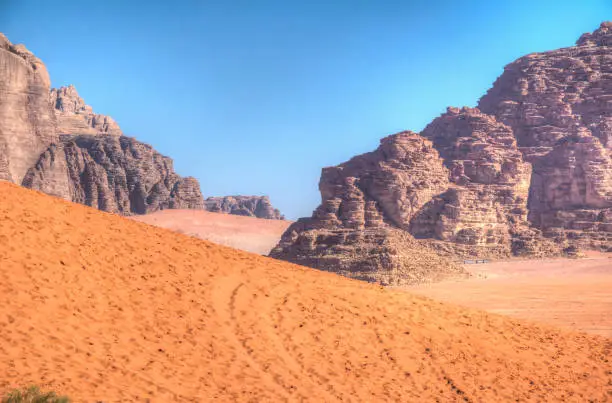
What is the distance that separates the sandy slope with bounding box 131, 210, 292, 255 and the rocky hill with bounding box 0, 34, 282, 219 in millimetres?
3391

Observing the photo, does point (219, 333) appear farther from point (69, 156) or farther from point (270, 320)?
point (69, 156)

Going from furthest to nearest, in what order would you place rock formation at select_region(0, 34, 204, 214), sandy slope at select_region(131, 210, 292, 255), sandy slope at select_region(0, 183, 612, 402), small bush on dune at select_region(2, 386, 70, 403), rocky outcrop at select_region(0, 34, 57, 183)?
sandy slope at select_region(131, 210, 292, 255) < rock formation at select_region(0, 34, 204, 214) < rocky outcrop at select_region(0, 34, 57, 183) < sandy slope at select_region(0, 183, 612, 402) < small bush on dune at select_region(2, 386, 70, 403)

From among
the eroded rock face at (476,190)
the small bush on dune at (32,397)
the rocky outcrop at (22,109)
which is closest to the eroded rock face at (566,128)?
the eroded rock face at (476,190)

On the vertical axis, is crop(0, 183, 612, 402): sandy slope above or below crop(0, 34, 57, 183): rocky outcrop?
below

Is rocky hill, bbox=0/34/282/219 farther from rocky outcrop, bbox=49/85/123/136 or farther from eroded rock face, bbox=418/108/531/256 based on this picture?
eroded rock face, bbox=418/108/531/256

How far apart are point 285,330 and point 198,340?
255 cm

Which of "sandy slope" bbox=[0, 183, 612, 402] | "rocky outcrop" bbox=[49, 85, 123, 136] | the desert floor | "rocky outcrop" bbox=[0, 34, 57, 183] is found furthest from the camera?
"rocky outcrop" bbox=[49, 85, 123, 136]

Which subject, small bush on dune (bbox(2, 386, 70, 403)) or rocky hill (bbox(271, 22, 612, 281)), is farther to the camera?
rocky hill (bbox(271, 22, 612, 281))

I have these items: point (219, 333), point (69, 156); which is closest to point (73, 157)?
point (69, 156)

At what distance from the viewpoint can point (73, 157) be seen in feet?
284

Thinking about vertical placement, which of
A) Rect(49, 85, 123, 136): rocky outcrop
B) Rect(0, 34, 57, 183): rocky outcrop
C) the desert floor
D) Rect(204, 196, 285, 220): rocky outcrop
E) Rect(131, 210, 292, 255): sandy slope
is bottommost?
the desert floor

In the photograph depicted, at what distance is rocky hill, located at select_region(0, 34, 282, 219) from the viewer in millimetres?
59719

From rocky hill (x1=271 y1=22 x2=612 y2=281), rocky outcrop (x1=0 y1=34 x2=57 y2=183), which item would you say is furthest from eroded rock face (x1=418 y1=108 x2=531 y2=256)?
rocky outcrop (x1=0 y1=34 x2=57 y2=183)

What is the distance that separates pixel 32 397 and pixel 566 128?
353ft
